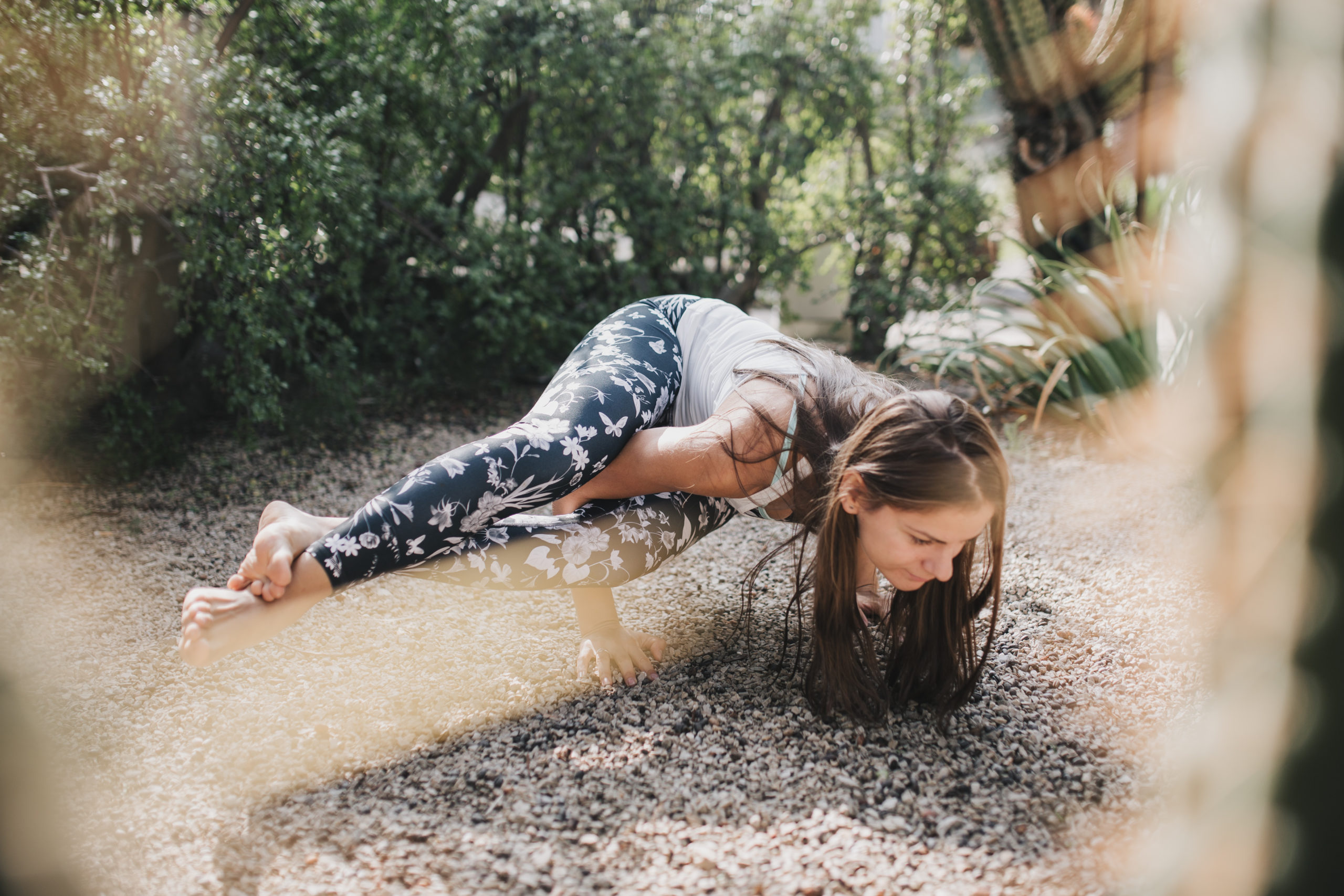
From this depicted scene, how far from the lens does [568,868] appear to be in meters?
1.16

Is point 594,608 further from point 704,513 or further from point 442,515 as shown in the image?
point 442,515

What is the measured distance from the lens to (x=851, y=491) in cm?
142

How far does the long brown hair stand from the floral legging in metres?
0.27

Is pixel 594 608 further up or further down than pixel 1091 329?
further down

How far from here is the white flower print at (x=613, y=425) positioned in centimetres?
165

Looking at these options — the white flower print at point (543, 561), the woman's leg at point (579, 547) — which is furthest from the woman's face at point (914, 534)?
the white flower print at point (543, 561)

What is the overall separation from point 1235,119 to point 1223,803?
0.28 meters

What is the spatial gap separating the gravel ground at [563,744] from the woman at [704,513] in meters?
0.14

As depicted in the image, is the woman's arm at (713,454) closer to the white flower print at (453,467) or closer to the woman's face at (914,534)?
the woman's face at (914,534)

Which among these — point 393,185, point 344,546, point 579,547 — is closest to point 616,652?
point 579,547

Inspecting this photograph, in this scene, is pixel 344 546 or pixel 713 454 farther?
pixel 713 454

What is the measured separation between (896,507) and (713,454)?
0.37 m

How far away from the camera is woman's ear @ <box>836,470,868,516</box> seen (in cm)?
140

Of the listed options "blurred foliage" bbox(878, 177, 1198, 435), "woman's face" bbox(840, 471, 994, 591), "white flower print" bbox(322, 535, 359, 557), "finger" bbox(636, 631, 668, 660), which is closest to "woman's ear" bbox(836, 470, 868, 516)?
"woman's face" bbox(840, 471, 994, 591)
